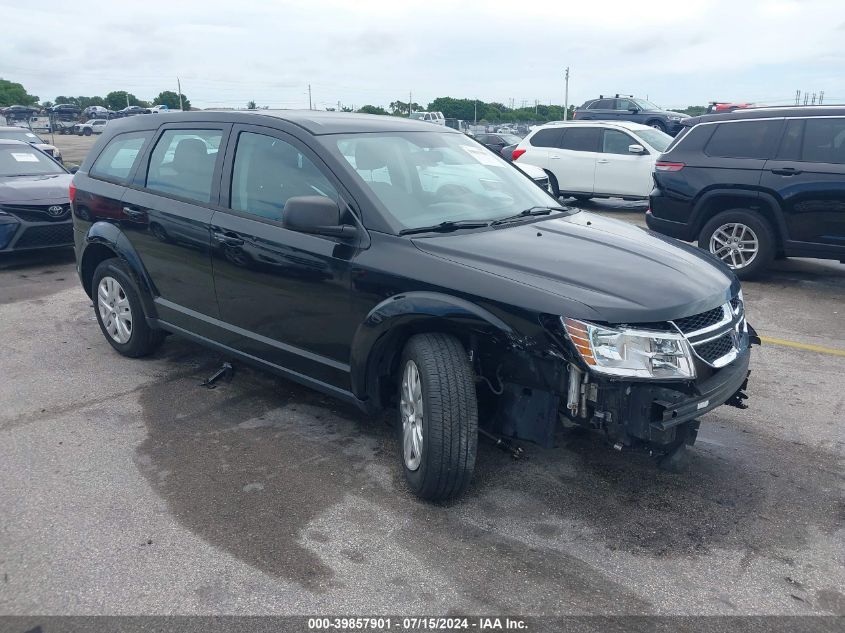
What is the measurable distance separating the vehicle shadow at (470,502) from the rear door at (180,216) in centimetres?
78

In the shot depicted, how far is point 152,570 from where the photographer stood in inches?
120

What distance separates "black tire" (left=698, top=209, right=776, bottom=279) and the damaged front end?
509 centimetres

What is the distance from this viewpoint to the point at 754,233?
793cm

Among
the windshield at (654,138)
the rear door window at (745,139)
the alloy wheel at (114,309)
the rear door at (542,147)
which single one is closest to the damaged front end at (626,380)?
the alloy wheel at (114,309)

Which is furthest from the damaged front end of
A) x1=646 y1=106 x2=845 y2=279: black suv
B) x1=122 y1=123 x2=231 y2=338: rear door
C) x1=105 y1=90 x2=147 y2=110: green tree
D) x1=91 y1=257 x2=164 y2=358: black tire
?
x1=105 y1=90 x2=147 y2=110: green tree

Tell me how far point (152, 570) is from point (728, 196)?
711cm

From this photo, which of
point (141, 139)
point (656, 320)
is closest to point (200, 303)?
point (141, 139)

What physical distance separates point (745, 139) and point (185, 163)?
6.06 metres

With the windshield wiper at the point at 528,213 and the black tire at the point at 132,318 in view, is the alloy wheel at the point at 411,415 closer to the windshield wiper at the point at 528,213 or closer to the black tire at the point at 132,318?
the windshield wiper at the point at 528,213

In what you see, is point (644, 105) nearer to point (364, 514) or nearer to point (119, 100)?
point (364, 514)

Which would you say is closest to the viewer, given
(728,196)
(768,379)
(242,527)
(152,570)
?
(152,570)

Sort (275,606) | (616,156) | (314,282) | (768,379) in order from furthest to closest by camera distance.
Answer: (616,156)
(768,379)
(314,282)
(275,606)

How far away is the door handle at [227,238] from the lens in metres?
4.34

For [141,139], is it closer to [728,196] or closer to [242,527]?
[242,527]
